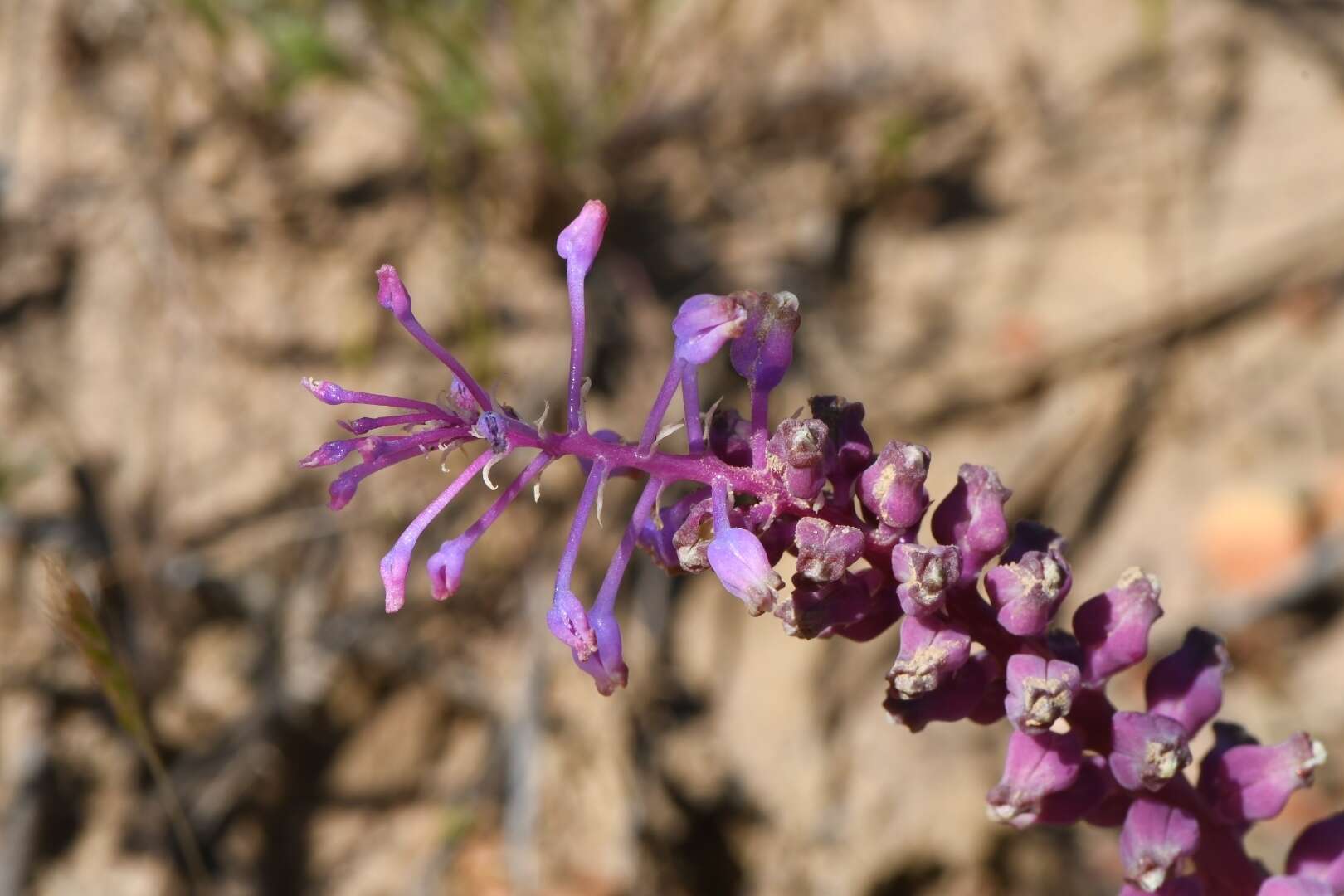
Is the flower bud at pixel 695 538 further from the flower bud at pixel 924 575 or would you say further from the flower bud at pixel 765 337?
the flower bud at pixel 924 575

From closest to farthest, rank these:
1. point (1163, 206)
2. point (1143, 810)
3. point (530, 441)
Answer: point (530, 441) → point (1143, 810) → point (1163, 206)

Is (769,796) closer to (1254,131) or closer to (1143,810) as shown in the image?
(1143,810)

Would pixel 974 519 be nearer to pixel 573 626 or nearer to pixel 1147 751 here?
pixel 1147 751

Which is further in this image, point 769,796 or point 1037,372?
point 1037,372

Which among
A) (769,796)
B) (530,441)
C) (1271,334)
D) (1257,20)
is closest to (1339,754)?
(1271,334)

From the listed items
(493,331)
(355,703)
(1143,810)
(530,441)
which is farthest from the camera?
(493,331)

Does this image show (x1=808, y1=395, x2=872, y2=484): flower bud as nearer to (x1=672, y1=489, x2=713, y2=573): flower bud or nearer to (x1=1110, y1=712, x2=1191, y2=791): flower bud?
(x1=672, y1=489, x2=713, y2=573): flower bud

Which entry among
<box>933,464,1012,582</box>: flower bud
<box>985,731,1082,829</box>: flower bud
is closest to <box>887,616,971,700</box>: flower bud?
<box>933,464,1012,582</box>: flower bud

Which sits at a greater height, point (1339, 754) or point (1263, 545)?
point (1263, 545)
